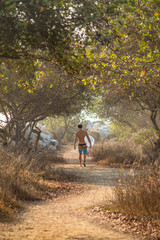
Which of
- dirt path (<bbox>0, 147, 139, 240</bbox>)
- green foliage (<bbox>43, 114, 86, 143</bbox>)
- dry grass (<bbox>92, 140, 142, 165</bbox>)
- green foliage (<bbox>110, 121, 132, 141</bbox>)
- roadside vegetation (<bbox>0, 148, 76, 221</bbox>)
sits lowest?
dirt path (<bbox>0, 147, 139, 240</bbox>)

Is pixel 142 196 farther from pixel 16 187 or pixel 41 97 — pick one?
pixel 41 97

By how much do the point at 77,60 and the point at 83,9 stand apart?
56.1 inches

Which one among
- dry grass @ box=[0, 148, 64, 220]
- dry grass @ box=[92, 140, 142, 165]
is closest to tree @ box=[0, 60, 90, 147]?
dry grass @ box=[92, 140, 142, 165]

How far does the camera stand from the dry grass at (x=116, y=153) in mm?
20328

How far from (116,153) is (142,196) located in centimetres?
1451

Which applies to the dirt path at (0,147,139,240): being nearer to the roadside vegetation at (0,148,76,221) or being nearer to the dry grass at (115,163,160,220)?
the roadside vegetation at (0,148,76,221)

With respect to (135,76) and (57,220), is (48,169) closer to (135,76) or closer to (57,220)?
(135,76)

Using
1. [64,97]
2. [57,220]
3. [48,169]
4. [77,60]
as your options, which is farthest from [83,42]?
[64,97]

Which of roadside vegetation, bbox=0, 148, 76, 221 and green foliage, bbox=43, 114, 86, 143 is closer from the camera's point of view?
roadside vegetation, bbox=0, 148, 76, 221

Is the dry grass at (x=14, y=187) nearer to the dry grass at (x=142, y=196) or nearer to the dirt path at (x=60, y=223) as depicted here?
the dirt path at (x=60, y=223)

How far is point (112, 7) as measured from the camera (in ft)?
18.6

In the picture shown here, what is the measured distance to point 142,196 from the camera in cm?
667

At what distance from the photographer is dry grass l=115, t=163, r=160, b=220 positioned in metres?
6.55

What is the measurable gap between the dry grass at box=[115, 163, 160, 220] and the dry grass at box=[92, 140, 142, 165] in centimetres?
1210
